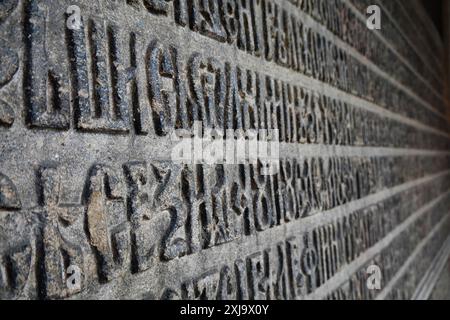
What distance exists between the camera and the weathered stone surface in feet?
1.90

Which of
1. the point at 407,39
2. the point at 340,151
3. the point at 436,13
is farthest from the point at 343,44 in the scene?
the point at 436,13

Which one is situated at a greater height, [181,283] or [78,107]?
[78,107]

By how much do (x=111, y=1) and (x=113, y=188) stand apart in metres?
0.25

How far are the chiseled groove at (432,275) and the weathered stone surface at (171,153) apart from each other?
118 centimetres

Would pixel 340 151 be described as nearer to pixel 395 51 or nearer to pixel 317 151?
pixel 317 151

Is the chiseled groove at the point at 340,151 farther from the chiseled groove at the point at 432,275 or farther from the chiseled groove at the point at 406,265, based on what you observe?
the chiseled groove at the point at 432,275

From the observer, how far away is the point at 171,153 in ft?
2.67

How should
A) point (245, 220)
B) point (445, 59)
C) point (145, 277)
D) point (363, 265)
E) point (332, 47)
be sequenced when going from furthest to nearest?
point (445, 59), point (363, 265), point (332, 47), point (245, 220), point (145, 277)

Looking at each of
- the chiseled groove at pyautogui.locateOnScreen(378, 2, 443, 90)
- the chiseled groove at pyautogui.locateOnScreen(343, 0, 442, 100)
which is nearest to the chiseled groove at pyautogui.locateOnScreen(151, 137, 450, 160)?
the chiseled groove at pyautogui.locateOnScreen(343, 0, 442, 100)

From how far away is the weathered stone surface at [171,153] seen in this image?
0.58m

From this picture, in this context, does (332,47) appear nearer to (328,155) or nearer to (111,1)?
(328,155)

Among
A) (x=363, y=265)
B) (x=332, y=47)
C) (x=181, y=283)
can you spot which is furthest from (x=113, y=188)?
(x=363, y=265)

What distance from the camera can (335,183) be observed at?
64.2 inches

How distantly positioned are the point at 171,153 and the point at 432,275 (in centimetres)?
294
